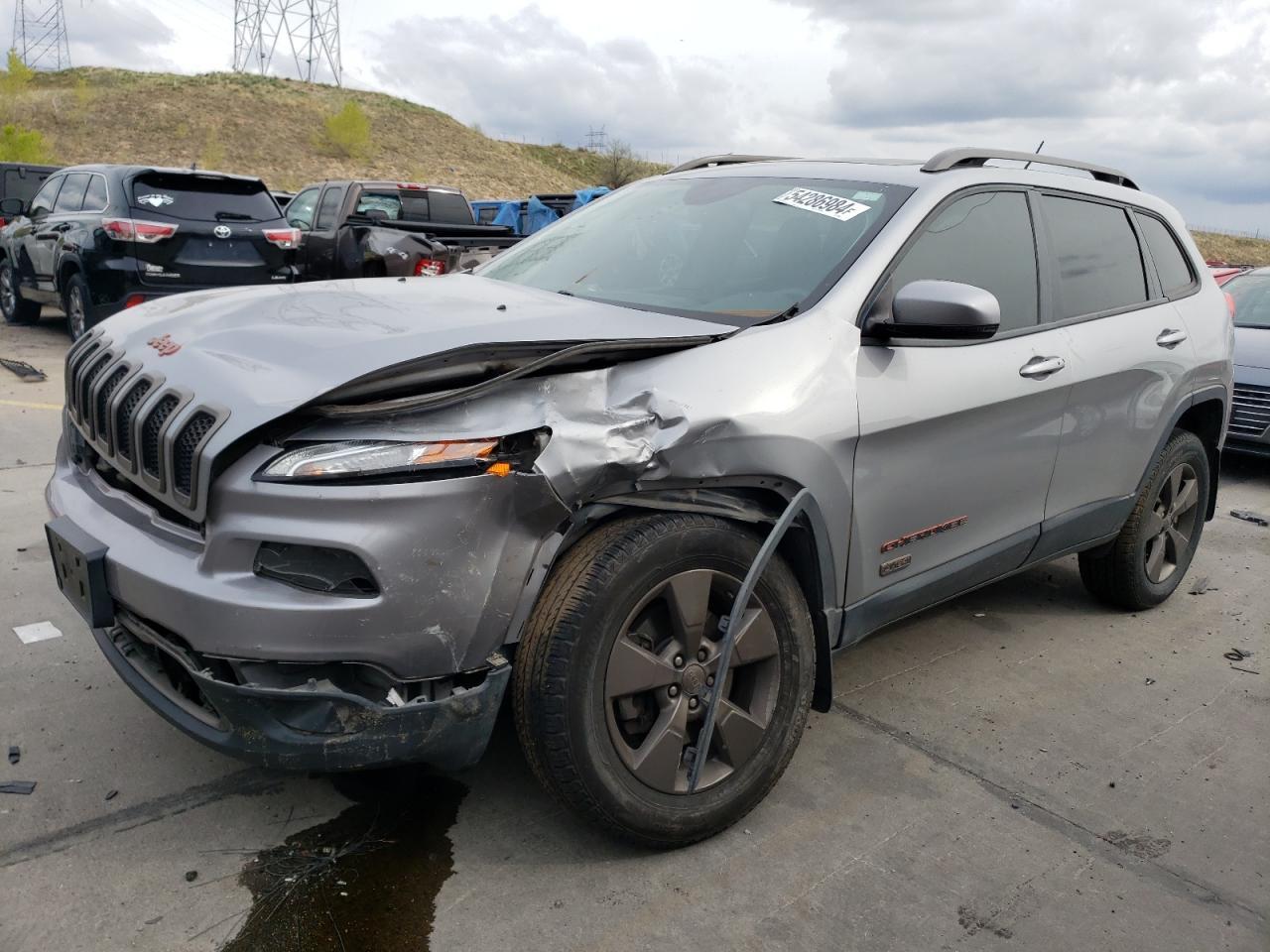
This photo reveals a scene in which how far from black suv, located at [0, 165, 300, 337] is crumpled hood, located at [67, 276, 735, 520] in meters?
7.10

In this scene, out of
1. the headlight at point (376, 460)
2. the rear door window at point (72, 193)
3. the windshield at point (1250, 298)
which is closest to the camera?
the headlight at point (376, 460)

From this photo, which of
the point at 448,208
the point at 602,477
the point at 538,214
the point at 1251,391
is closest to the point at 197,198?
the point at 448,208

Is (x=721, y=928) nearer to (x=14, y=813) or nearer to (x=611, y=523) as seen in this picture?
(x=611, y=523)

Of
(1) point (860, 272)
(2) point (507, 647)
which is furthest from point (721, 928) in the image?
(1) point (860, 272)

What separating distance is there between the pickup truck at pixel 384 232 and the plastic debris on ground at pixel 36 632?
16.6 ft

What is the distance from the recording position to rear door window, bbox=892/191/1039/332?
3244 mm

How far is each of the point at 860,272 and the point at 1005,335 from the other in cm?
74

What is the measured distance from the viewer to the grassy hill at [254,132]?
5875 cm

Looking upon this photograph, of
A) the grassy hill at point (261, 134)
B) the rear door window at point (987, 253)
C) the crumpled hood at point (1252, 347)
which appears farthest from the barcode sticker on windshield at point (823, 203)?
the grassy hill at point (261, 134)

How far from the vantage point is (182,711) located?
243 centimetres

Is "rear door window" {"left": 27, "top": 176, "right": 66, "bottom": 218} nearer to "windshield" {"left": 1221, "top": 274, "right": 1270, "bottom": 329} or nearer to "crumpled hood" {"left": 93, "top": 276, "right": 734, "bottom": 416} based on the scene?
"crumpled hood" {"left": 93, "top": 276, "right": 734, "bottom": 416}

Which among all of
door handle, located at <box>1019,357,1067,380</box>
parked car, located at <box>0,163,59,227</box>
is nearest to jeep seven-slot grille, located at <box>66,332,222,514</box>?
→ door handle, located at <box>1019,357,1067,380</box>

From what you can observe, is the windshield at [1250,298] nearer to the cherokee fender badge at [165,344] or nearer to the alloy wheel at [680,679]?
the alloy wheel at [680,679]

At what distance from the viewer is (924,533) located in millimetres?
3199
